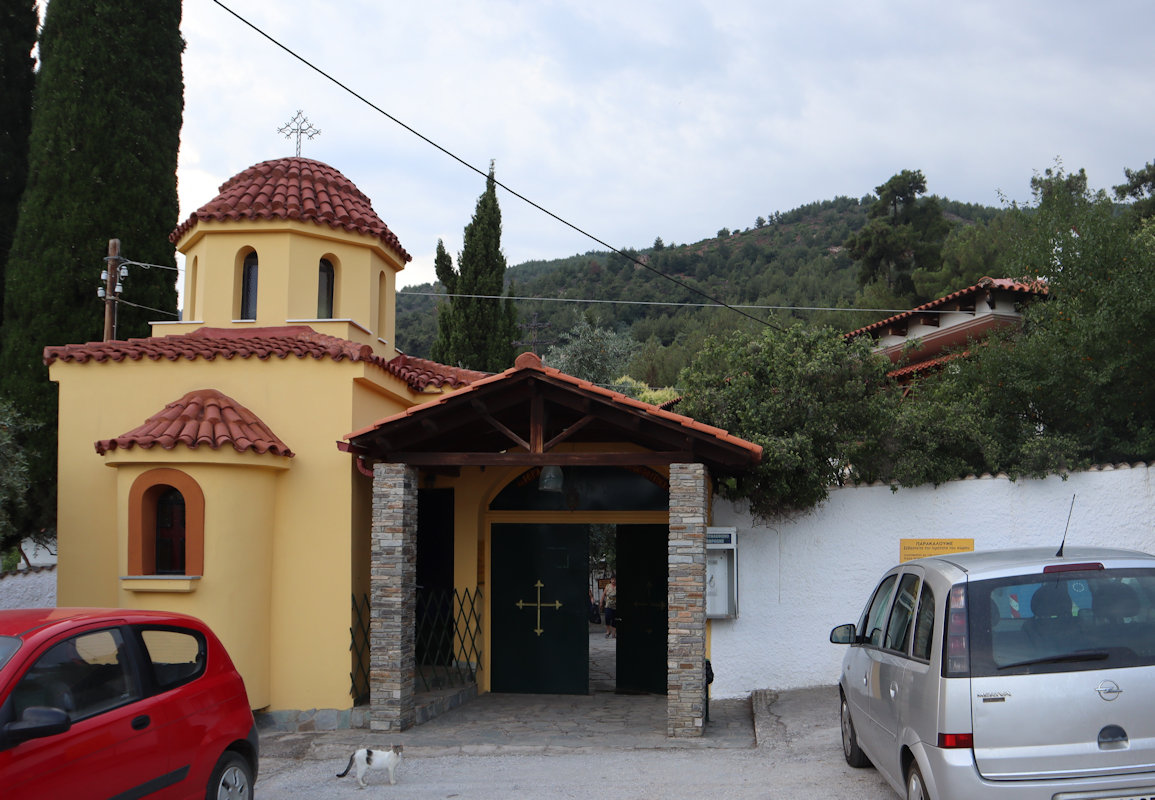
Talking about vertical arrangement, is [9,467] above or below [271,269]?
below

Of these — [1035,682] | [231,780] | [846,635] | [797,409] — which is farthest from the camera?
[797,409]

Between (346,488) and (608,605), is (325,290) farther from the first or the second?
(608,605)

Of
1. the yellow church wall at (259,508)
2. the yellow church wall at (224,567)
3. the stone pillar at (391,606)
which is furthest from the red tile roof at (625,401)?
the yellow church wall at (224,567)

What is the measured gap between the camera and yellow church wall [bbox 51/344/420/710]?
1011cm

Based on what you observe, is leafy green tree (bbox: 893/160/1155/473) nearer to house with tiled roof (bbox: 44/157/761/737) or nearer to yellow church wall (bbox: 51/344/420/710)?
house with tiled roof (bbox: 44/157/761/737)

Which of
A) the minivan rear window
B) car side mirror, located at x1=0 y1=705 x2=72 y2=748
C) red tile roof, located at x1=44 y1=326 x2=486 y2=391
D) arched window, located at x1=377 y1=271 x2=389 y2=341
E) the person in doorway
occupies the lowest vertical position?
the person in doorway

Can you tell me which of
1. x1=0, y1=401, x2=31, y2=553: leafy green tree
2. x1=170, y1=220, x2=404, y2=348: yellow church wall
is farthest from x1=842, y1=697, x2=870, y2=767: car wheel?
x1=0, y1=401, x2=31, y2=553: leafy green tree

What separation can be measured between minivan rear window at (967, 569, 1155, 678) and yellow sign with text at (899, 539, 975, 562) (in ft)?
20.3

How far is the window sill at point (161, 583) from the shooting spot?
9828 millimetres

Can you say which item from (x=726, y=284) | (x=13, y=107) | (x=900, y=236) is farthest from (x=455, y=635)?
(x=726, y=284)

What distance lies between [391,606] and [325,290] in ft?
16.5

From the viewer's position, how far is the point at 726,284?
53.3 m

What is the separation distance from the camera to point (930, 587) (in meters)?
5.40

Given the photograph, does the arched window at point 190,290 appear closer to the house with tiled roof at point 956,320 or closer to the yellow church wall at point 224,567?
the yellow church wall at point 224,567
